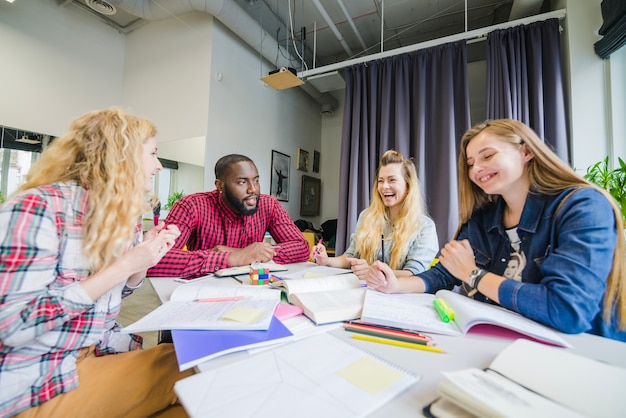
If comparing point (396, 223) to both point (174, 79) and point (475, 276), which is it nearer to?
point (475, 276)

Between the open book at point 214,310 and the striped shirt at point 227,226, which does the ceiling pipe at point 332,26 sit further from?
the open book at point 214,310

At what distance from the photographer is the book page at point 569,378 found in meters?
0.37

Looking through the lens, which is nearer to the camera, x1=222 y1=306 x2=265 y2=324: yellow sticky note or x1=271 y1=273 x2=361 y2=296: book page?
x1=222 y1=306 x2=265 y2=324: yellow sticky note

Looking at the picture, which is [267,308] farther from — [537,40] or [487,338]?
[537,40]

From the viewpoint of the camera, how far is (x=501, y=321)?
621mm

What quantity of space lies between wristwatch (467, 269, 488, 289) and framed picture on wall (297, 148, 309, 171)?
3.44 m

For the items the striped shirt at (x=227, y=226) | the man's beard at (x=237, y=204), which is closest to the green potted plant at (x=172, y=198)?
the striped shirt at (x=227, y=226)

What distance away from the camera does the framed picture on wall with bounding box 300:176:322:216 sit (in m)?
4.20

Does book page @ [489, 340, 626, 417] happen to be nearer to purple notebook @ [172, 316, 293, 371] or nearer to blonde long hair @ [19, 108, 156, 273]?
purple notebook @ [172, 316, 293, 371]

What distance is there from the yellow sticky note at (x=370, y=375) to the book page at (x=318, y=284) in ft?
1.39

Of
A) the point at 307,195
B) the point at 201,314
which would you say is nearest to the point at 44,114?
the point at 307,195

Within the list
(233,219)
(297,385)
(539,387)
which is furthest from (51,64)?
(539,387)

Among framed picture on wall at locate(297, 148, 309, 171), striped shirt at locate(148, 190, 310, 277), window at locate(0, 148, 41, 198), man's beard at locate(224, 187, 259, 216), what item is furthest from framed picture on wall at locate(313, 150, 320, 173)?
window at locate(0, 148, 41, 198)

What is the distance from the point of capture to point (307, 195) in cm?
427
